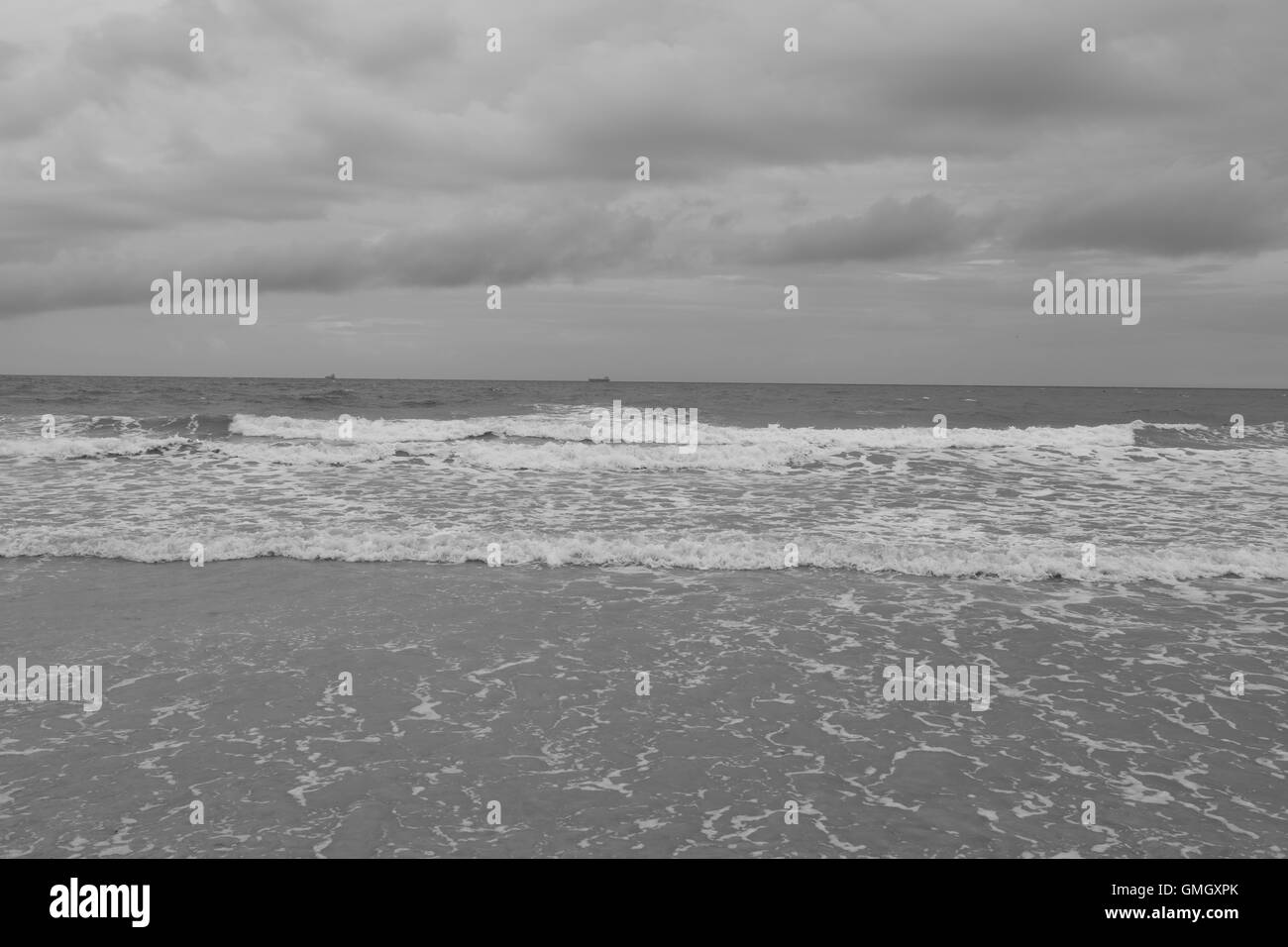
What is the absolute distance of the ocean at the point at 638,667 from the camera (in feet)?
16.9

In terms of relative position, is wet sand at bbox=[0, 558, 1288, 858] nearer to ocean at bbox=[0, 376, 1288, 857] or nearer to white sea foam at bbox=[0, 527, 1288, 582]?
ocean at bbox=[0, 376, 1288, 857]

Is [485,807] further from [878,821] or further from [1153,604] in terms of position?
[1153,604]

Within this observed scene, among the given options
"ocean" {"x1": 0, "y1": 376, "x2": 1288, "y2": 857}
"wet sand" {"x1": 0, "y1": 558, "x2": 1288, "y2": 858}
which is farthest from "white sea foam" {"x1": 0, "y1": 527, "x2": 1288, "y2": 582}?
"wet sand" {"x1": 0, "y1": 558, "x2": 1288, "y2": 858}

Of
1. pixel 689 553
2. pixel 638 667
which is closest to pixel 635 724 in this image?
pixel 638 667

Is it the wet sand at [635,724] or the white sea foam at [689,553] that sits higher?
the white sea foam at [689,553]

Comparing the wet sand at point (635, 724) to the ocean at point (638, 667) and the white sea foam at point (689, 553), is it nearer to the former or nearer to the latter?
the ocean at point (638, 667)

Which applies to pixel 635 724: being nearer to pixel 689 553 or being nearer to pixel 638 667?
pixel 638 667

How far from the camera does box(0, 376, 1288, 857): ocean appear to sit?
203 inches

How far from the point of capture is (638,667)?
26.2 feet

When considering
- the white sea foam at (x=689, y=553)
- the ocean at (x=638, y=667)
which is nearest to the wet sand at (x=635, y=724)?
the ocean at (x=638, y=667)

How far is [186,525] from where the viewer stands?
1420cm

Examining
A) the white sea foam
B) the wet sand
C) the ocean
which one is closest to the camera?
the wet sand
